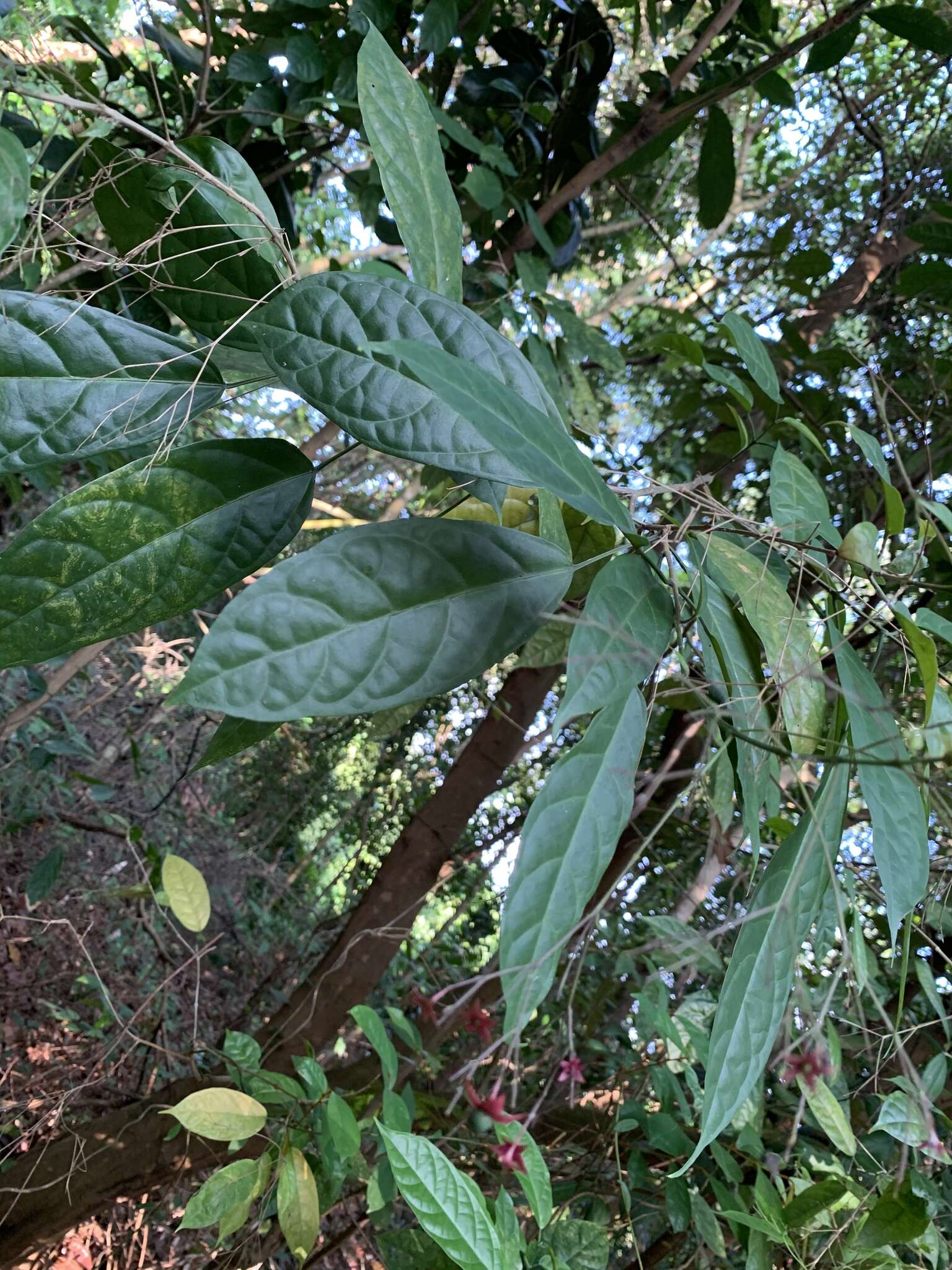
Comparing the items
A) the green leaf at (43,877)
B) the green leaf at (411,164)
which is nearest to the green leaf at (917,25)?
the green leaf at (411,164)

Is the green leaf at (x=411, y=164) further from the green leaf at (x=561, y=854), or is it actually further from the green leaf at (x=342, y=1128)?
the green leaf at (x=342, y=1128)

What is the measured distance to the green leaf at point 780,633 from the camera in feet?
1.04

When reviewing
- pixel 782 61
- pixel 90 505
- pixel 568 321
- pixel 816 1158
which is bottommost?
pixel 816 1158

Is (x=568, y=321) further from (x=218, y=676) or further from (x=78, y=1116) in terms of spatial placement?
(x=78, y=1116)

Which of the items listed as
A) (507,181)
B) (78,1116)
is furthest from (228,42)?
(78,1116)

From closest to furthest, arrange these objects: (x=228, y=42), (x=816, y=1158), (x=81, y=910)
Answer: (x=816, y=1158) → (x=228, y=42) → (x=81, y=910)

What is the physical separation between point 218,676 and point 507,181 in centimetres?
98

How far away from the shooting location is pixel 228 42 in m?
0.95

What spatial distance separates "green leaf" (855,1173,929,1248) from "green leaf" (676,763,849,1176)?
389 mm

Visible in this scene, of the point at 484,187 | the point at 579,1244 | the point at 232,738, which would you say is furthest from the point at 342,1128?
the point at 484,187

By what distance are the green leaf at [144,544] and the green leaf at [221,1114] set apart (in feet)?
1.61

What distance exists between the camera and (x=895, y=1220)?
583 mm

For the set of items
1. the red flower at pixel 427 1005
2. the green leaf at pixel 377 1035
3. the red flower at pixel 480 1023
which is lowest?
the green leaf at pixel 377 1035

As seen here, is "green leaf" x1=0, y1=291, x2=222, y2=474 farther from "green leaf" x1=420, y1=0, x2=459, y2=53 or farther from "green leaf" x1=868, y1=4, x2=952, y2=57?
"green leaf" x1=868, y1=4, x2=952, y2=57
